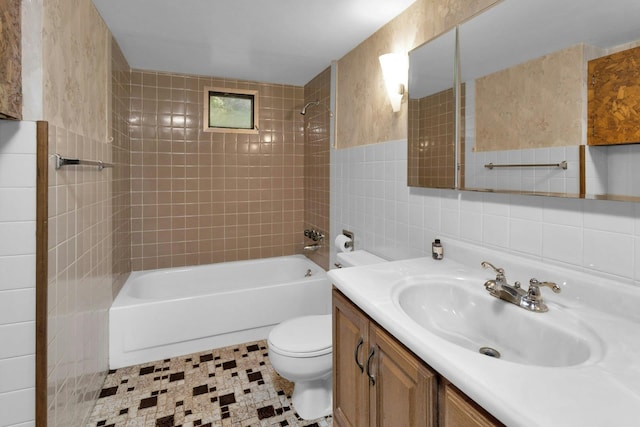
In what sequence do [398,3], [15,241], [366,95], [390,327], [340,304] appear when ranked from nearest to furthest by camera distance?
[390,327]
[15,241]
[340,304]
[398,3]
[366,95]

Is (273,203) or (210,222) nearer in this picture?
(210,222)

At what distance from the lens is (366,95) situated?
2219mm

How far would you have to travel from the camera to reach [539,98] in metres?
1.15

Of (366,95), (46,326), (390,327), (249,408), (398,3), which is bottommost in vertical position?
(249,408)

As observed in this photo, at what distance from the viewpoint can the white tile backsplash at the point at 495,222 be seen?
0.97 meters

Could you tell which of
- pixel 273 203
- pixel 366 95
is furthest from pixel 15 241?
pixel 273 203

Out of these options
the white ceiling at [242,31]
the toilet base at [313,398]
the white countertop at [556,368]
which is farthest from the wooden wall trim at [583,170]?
the toilet base at [313,398]

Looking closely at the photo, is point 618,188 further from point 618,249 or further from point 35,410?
point 35,410

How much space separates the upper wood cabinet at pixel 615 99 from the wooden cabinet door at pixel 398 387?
2.83 feet

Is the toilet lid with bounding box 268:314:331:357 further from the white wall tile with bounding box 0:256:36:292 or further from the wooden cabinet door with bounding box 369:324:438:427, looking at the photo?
the white wall tile with bounding box 0:256:36:292

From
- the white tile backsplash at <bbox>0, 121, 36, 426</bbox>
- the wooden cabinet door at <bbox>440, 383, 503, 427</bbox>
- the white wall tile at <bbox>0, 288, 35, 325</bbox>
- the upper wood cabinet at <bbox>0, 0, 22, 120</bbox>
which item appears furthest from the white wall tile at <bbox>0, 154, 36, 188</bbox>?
the wooden cabinet door at <bbox>440, 383, 503, 427</bbox>

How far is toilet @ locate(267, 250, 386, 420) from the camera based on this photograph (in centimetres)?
169

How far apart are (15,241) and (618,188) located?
199 cm

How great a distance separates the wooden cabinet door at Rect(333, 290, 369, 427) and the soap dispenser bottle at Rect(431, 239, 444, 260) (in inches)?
20.9
